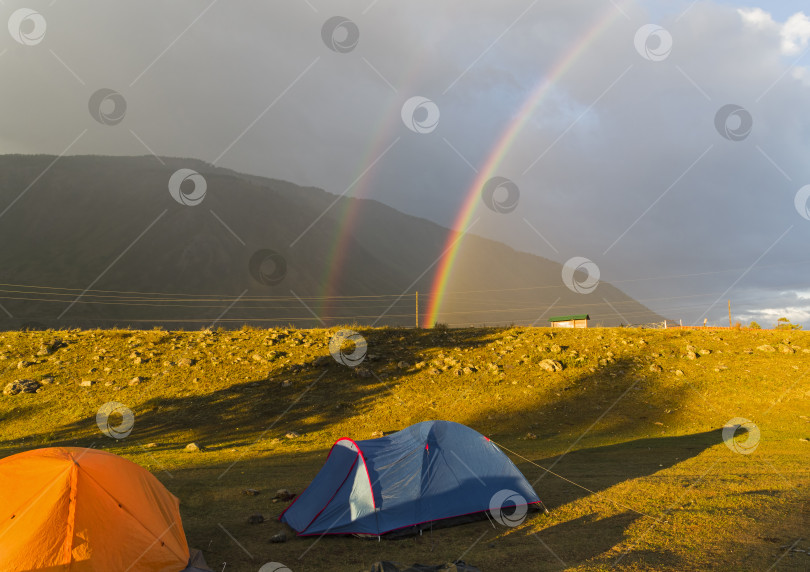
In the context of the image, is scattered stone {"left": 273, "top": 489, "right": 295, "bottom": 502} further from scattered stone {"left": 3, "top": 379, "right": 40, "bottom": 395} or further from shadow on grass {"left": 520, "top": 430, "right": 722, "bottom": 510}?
scattered stone {"left": 3, "top": 379, "right": 40, "bottom": 395}

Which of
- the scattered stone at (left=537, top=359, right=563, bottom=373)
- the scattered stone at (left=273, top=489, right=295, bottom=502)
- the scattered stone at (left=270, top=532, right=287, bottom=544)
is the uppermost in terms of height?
the scattered stone at (left=537, top=359, right=563, bottom=373)

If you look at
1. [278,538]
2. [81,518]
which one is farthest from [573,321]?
[81,518]

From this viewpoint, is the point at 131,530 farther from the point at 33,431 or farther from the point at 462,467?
the point at 33,431

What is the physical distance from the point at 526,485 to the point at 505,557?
2.70 meters

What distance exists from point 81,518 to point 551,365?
23053 millimetres

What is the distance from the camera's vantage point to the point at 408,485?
10.9 metres

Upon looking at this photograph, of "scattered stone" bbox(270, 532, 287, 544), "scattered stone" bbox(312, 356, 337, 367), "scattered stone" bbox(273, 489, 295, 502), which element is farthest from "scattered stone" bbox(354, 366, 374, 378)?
"scattered stone" bbox(270, 532, 287, 544)

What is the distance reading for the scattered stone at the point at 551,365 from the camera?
27.5 m

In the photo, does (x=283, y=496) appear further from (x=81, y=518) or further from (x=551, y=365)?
(x=551, y=365)

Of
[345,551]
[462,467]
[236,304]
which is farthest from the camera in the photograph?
[236,304]

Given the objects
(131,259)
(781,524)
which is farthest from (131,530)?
(131,259)

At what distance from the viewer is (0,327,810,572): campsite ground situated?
9.88m

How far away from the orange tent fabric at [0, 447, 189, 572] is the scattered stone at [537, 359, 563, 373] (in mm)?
21300

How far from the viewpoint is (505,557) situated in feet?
30.5
